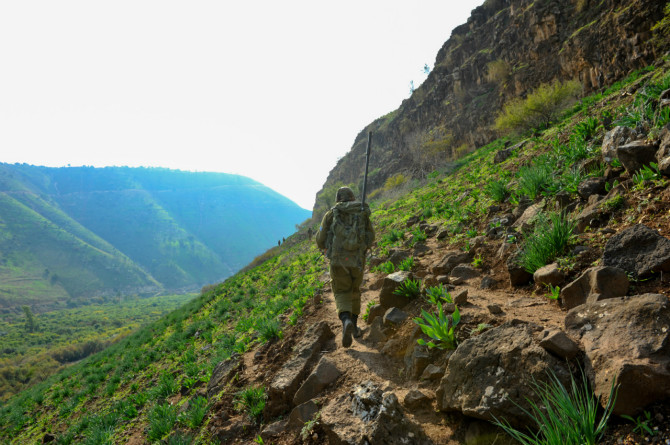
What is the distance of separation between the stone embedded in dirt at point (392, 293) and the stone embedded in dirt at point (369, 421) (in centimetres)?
166

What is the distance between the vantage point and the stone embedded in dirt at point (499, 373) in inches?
74.7

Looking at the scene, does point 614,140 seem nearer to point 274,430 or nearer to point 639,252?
point 639,252

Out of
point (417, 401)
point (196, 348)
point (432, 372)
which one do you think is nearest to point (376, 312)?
point (432, 372)

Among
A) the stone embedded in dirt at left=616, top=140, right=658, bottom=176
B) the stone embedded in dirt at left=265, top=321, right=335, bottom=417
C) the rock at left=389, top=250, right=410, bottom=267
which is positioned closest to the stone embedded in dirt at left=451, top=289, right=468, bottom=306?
the stone embedded in dirt at left=265, top=321, right=335, bottom=417

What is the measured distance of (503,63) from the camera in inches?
1444

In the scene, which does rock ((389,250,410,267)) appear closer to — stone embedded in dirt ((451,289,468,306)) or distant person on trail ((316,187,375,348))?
distant person on trail ((316,187,375,348))

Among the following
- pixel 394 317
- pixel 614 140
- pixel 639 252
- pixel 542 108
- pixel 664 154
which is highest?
pixel 542 108

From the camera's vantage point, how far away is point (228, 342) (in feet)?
21.7

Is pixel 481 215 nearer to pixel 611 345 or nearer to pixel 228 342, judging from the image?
pixel 611 345

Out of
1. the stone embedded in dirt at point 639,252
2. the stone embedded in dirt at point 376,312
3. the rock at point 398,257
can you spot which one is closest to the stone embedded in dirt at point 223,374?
the stone embedded in dirt at point 376,312

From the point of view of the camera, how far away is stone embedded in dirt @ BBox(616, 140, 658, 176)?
134 inches

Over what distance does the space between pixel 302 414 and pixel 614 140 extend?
5.18 meters

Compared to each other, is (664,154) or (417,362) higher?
(664,154)

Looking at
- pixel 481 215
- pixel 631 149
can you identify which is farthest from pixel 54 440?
pixel 631 149
